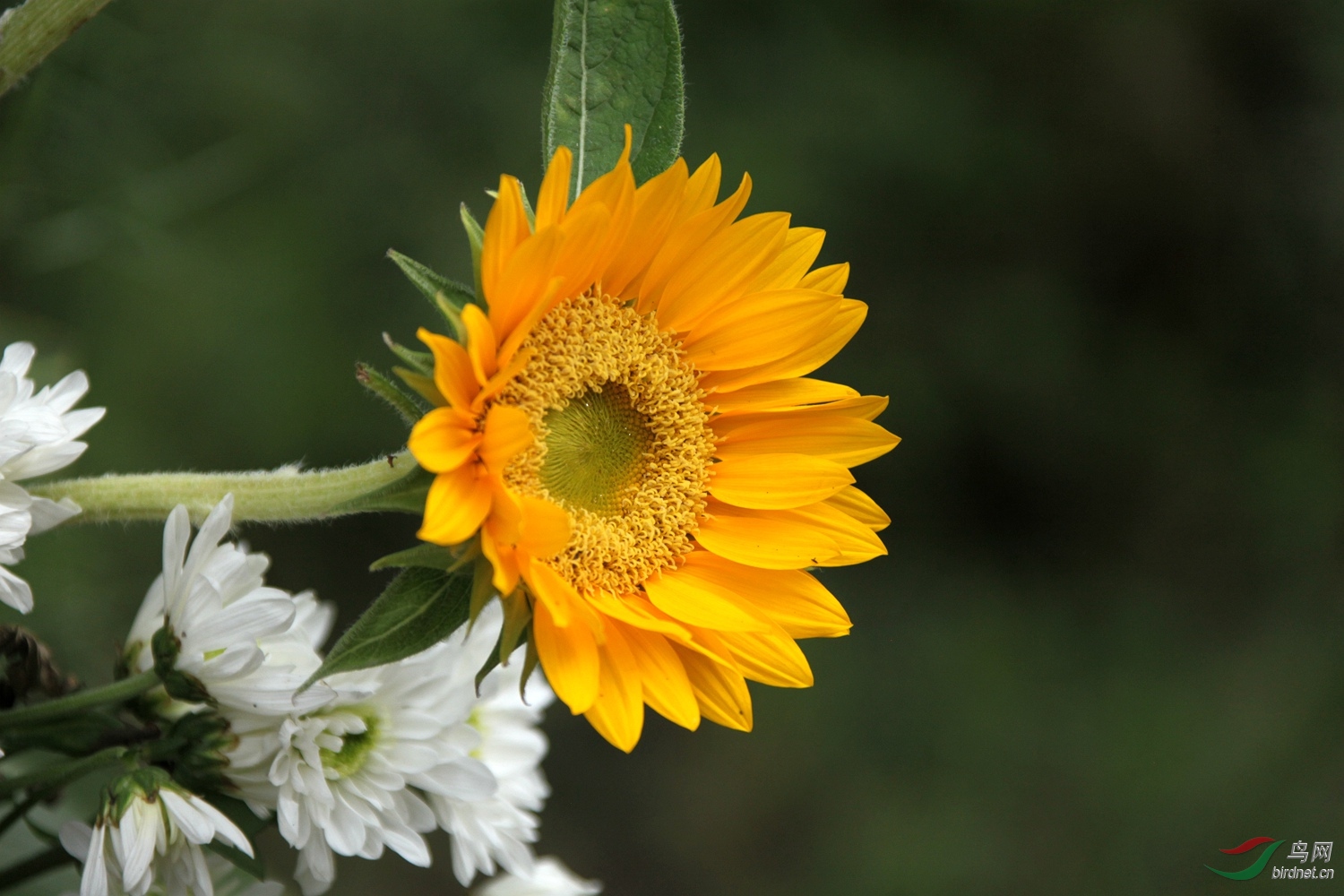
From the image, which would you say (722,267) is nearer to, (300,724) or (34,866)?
(300,724)

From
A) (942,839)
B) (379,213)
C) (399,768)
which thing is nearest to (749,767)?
(942,839)

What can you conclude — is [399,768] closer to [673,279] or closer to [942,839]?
[673,279]

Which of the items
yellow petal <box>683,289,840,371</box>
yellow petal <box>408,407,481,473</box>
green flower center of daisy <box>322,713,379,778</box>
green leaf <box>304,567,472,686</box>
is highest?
yellow petal <box>683,289,840,371</box>

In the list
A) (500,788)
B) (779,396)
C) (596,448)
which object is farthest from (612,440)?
(500,788)

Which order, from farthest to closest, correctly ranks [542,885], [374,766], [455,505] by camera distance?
[542,885]
[374,766]
[455,505]

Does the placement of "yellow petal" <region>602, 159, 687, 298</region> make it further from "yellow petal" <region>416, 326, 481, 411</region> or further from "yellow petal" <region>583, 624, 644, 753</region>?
"yellow petal" <region>583, 624, 644, 753</region>

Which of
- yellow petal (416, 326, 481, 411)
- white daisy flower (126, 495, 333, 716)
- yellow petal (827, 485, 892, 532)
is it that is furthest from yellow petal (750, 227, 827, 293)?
white daisy flower (126, 495, 333, 716)
